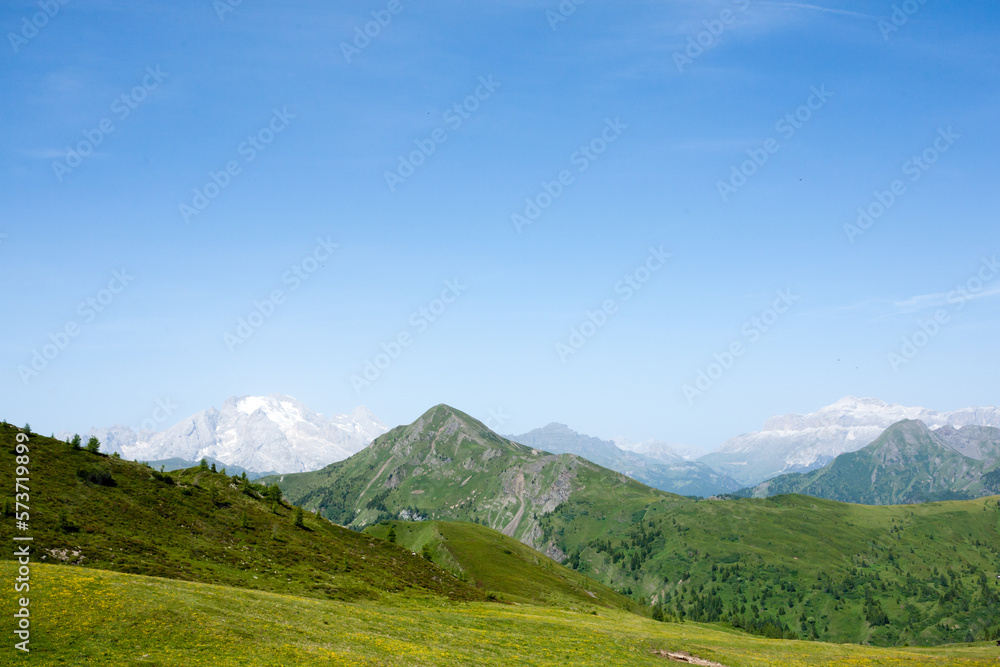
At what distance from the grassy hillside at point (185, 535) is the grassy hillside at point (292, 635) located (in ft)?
31.7

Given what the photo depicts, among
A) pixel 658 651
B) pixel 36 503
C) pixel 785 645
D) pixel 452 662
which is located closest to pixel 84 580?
pixel 36 503

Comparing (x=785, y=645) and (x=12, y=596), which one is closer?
(x=12, y=596)

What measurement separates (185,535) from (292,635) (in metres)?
36.1

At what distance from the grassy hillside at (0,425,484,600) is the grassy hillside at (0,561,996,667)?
31.7 ft

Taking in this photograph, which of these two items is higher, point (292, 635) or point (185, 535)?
point (185, 535)

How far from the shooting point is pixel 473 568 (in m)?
178

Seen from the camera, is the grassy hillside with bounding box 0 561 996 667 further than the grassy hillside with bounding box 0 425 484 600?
No

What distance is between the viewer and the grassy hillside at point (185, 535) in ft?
207

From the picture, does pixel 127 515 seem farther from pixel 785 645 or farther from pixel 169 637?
pixel 785 645

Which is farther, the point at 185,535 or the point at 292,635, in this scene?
the point at 185,535

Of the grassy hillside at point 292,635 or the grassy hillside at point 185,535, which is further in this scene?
the grassy hillside at point 185,535

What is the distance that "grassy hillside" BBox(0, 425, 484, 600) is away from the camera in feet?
207

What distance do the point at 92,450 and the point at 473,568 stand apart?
118322 mm

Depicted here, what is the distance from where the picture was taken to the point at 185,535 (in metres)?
75.5
